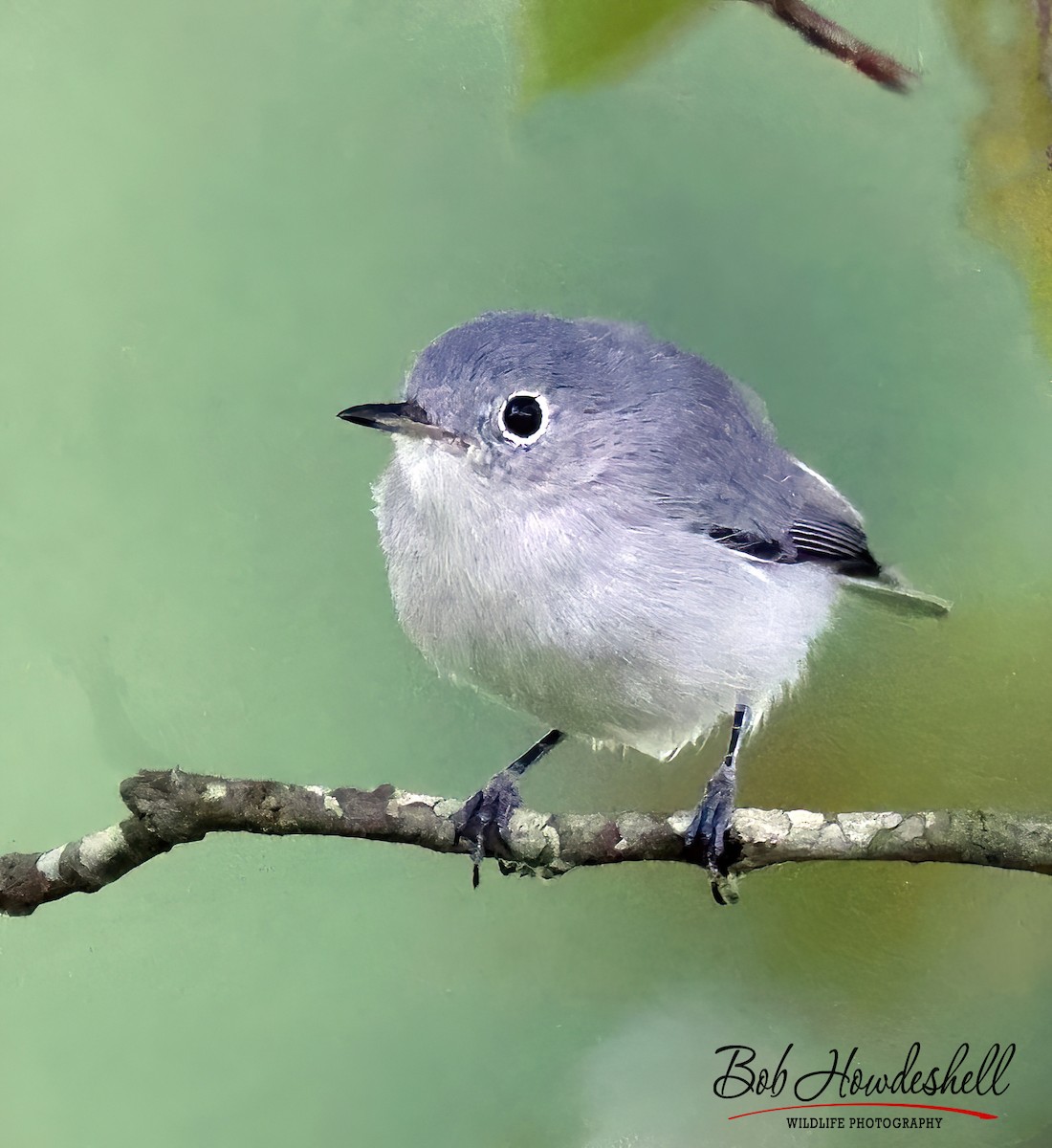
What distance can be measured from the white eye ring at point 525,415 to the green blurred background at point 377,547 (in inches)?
8.6

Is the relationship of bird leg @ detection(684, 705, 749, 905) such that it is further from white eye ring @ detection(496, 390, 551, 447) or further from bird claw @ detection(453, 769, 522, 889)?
white eye ring @ detection(496, 390, 551, 447)

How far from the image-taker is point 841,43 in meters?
1.33

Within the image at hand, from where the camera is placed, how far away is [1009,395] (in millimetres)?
1331

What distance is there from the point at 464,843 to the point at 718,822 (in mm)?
328

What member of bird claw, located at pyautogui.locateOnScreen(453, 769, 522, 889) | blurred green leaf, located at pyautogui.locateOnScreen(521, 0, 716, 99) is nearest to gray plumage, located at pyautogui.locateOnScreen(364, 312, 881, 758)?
bird claw, located at pyautogui.locateOnScreen(453, 769, 522, 889)

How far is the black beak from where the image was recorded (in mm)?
1169

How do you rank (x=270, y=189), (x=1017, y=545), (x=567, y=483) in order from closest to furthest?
1. (x=567, y=483)
2. (x=1017, y=545)
3. (x=270, y=189)

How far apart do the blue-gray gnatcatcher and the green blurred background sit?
0.05 metres

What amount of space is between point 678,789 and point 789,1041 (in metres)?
0.35

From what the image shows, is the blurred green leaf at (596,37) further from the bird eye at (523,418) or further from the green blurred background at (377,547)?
the bird eye at (523,418)

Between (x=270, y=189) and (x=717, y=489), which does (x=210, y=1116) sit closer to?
(x=717, y=489)

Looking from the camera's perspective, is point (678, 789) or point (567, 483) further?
point (678, 789)

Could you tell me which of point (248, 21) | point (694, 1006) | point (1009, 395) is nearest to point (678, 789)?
point (694, 1006)

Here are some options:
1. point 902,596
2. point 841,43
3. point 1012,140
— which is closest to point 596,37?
point 841,43
